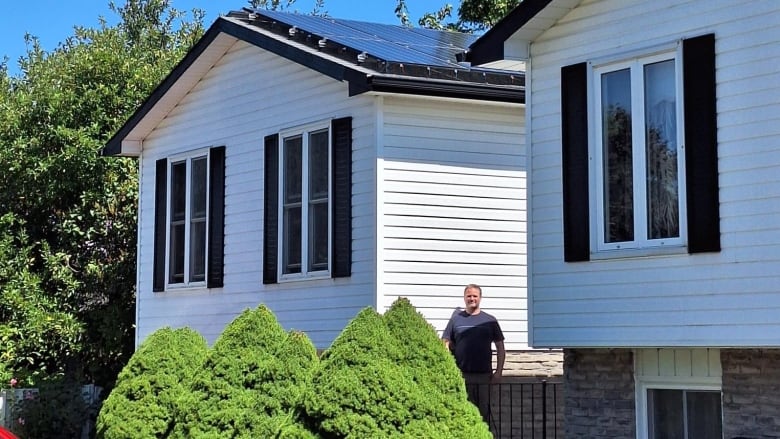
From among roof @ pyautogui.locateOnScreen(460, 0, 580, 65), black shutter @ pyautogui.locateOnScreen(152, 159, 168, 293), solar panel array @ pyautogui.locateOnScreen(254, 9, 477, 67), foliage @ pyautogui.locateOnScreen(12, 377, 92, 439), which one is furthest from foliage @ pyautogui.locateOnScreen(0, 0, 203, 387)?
roof @ pyautogui.locateOnScreen(460, 0, 580, 65)

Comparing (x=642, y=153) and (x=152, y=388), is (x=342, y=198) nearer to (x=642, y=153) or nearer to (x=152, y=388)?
(x=152, y=388)

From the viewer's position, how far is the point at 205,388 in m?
11.7

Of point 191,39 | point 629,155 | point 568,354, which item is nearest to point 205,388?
point 568,354

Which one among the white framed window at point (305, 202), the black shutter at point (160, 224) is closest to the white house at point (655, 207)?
the white framed window at point (305, 202)

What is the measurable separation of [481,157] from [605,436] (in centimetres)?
440

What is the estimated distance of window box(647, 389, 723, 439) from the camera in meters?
10.8

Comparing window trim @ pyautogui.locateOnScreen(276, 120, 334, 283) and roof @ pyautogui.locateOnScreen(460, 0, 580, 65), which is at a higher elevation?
roof @ pyautogui.locateOnScreen(460, 0, 580, 65)

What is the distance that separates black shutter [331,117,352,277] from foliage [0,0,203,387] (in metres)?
7.32

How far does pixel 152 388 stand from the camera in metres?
12.8

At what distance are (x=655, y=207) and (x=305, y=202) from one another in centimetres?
556

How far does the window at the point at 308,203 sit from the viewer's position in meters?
14.6

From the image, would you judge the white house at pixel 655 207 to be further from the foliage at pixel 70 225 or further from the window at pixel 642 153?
the foliage at pixel 70 225

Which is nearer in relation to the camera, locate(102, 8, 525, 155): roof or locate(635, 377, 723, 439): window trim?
locate(635, 377, 723, 439): window trim

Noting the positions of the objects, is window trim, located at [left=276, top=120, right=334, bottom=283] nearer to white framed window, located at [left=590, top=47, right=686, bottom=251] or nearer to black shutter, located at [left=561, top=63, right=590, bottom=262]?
black shutter, located at [left=561, top=63, right=590, bottom=262]
